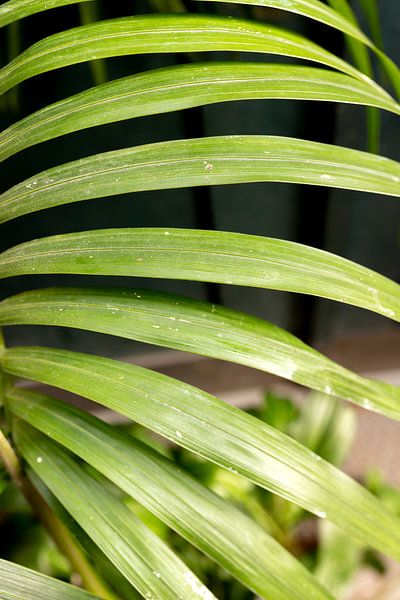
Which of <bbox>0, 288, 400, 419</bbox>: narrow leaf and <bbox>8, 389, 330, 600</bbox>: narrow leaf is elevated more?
<bbox>0, 288, 400, 419</bbox>: narrow leaf

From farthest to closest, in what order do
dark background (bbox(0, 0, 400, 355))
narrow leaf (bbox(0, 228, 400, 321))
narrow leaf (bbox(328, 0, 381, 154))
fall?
dark background (bbox(0, 0, 400, 355)) → narrow leaf (bbox(328, 0, 381, 154)) → narrow leaf (bbox(0, 228, 400, 321))

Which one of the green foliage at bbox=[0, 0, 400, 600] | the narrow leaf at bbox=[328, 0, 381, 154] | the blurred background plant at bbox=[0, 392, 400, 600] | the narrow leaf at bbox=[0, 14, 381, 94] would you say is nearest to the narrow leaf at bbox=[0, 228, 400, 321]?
the green foliage at bbox=[0, 0, 400, 600]

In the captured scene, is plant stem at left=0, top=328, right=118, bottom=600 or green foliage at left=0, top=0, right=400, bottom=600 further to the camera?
plant stem at left=0, top=328, right=118, bottom=600

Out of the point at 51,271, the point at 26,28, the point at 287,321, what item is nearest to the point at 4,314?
the point at 51,271

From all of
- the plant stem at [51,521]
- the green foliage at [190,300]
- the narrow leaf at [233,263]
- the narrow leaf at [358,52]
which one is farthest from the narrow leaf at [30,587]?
the narrow leaf at [358,52]

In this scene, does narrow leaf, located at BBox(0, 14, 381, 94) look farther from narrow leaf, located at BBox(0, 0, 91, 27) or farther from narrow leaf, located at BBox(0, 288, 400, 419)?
narrow leaf, located at BBox(0, 288, 400, 419)

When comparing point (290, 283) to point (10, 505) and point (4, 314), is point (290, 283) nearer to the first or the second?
point (4, 314)
